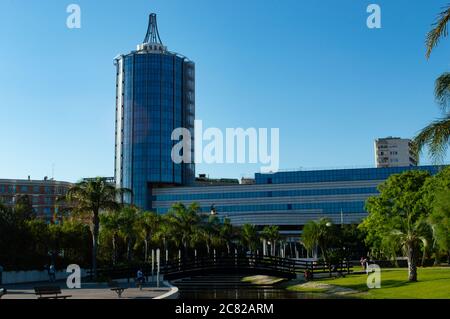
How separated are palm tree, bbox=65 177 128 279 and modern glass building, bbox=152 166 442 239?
90.5 m

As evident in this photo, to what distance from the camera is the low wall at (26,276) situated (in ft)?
144

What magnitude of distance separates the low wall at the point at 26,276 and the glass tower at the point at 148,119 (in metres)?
102

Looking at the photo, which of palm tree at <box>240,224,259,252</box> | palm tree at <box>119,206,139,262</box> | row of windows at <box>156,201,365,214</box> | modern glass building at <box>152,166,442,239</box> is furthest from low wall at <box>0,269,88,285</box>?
modern glass building at <box>152,166,442,239</box>

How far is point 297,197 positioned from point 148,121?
48491mm

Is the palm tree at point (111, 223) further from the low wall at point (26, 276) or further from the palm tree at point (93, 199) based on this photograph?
the palm tree at point (93, 199)

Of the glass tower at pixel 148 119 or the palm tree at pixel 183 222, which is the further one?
the glass tower at pixel 148 119

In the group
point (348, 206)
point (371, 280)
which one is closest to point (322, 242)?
point (371, 280)

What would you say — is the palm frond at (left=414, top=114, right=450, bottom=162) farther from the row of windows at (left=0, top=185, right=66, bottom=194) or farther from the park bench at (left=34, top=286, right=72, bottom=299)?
the row of windows at (left=0, top=185, right=66, bottom=194)

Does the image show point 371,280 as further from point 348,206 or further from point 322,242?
point 348,206

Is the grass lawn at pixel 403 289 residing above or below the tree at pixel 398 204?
below

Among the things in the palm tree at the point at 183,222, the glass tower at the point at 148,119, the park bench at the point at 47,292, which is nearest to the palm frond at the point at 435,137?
the park bench at the point at 47,292

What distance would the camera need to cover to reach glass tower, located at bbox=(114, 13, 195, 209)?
517 ft

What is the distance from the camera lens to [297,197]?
14125cm
